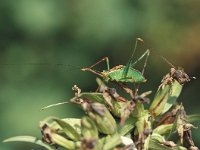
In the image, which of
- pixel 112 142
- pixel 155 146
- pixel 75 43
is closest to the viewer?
pixel 112 142

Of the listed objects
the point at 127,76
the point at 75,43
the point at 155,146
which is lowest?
the point at 155,146

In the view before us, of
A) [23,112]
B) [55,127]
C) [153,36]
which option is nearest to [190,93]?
[153,36]

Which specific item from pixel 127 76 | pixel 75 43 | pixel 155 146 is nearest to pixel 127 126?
pixel 155 146

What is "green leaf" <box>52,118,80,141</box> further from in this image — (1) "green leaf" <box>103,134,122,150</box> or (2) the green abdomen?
(2) the green abdomen

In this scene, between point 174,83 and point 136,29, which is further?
point 136,29

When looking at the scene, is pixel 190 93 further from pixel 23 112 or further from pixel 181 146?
pixel 181 146

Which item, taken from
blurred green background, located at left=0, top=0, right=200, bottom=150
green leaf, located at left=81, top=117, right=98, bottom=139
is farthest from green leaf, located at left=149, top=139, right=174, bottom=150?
blurred green background, located at left=0, top=0, right=200, bottom=150

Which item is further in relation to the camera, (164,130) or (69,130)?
(164,130)

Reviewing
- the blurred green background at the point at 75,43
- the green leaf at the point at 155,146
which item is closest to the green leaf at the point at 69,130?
the green leaf at the point at 155,146

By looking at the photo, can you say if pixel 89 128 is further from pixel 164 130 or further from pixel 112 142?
pixel 164 130
